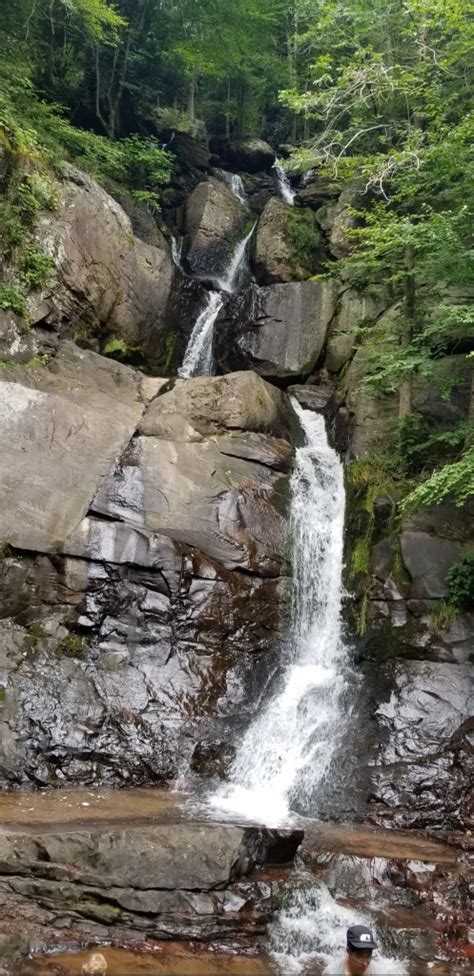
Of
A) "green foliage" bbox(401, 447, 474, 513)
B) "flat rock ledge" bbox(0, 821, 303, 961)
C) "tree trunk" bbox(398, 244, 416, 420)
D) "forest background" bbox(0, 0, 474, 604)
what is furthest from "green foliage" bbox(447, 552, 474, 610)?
"flat rock ledge" bbox(0, 821, 303, 961)

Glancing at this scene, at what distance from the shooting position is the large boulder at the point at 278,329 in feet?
55.1

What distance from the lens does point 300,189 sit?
2258 cm

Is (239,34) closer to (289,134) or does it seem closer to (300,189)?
(289,134)

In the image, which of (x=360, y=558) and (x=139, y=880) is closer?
(x=139, y=880)

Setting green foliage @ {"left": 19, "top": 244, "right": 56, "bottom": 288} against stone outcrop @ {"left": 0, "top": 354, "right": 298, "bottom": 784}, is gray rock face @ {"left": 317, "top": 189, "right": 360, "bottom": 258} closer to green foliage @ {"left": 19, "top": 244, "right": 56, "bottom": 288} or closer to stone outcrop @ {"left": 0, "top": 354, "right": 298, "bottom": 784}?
stone outcrop @ {"left": 0, "top": 354, "right": 298, "bottom": 784}

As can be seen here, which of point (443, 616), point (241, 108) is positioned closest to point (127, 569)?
point (443, 616)

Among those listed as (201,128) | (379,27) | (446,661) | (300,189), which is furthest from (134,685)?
(201,128)

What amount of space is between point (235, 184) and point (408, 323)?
12.6 m

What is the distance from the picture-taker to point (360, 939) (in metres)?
5.31

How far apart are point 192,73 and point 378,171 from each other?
15483 mm

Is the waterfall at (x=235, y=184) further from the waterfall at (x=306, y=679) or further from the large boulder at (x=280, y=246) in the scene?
the waterfall at (x=306, y=679)

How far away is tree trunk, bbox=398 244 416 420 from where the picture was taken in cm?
1352

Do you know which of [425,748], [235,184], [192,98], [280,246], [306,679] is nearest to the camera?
[425,748]

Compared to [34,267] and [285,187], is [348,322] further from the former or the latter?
[285,187]
